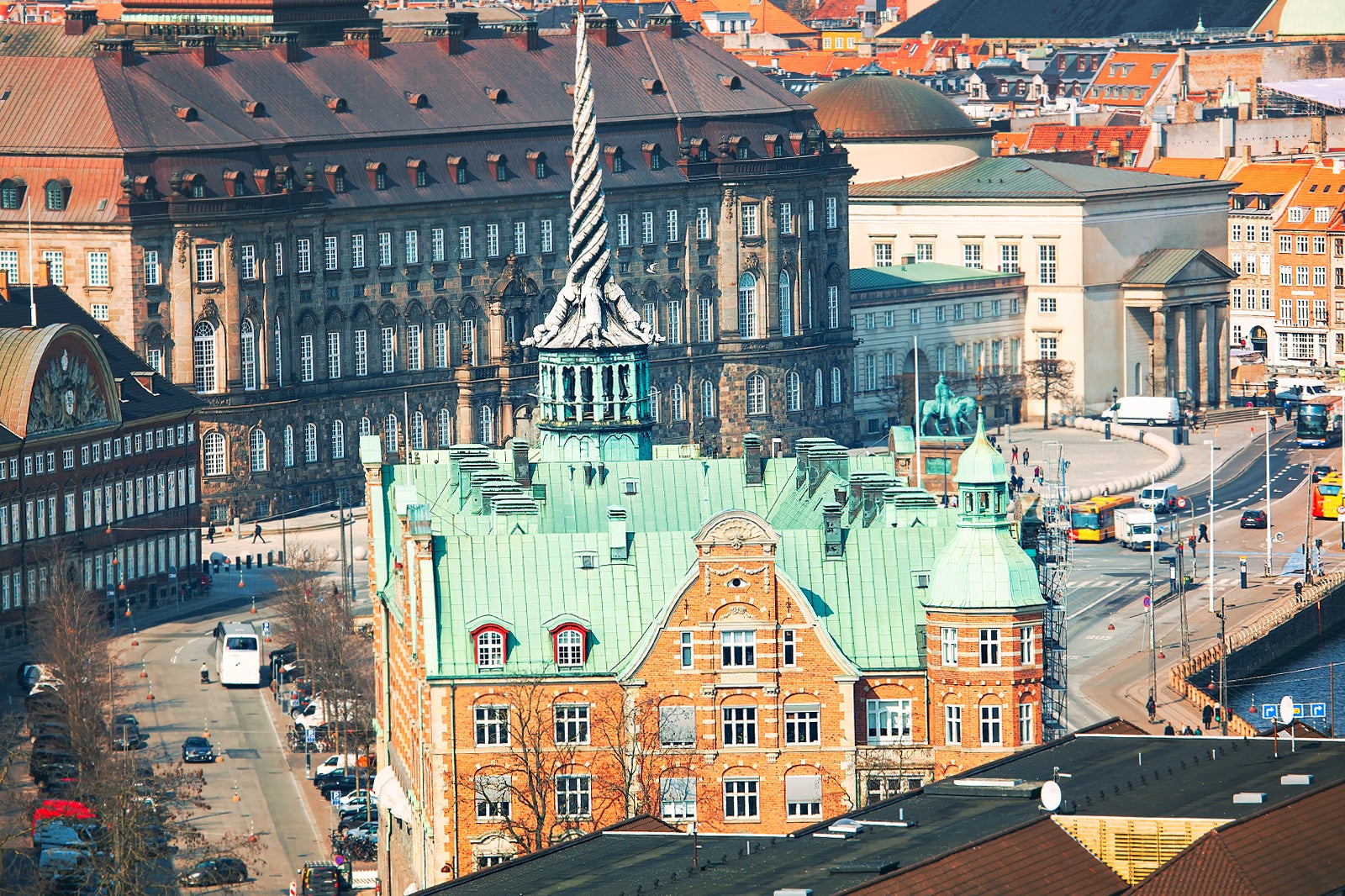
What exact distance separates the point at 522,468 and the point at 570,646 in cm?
1502

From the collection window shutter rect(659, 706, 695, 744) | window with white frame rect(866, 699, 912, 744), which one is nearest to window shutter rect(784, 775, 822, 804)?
window with white frame rect(866, 699, 912, 744)

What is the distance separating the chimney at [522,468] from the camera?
6403 inches

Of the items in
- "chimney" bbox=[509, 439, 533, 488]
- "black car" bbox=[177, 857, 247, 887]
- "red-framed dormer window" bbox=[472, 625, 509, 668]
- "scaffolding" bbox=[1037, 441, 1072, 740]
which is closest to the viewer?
"red-framed dormer window" bbox=[472, 625, 509, 668]

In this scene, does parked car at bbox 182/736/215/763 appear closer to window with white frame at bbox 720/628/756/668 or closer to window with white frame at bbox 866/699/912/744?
window with white frame at bbox 720/628/756/668

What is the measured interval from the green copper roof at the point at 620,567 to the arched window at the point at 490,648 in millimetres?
310

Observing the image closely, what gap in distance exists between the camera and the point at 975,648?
14788 centimetres

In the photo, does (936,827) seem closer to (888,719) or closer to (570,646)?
(888,719)

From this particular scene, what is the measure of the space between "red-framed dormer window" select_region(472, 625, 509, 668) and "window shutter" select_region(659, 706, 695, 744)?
18.1 feet

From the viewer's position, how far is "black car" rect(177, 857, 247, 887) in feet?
529

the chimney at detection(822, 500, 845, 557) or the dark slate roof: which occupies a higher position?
the chimney at detection(822, 500, 845, 557)

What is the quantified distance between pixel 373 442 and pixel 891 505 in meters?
24.9

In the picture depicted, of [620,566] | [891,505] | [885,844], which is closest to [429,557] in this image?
[620,566]

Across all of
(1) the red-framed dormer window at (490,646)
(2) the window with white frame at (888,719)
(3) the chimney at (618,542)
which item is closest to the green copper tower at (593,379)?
(3) the chimney at (618,542)

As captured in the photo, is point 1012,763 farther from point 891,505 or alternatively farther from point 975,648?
point 891,505
